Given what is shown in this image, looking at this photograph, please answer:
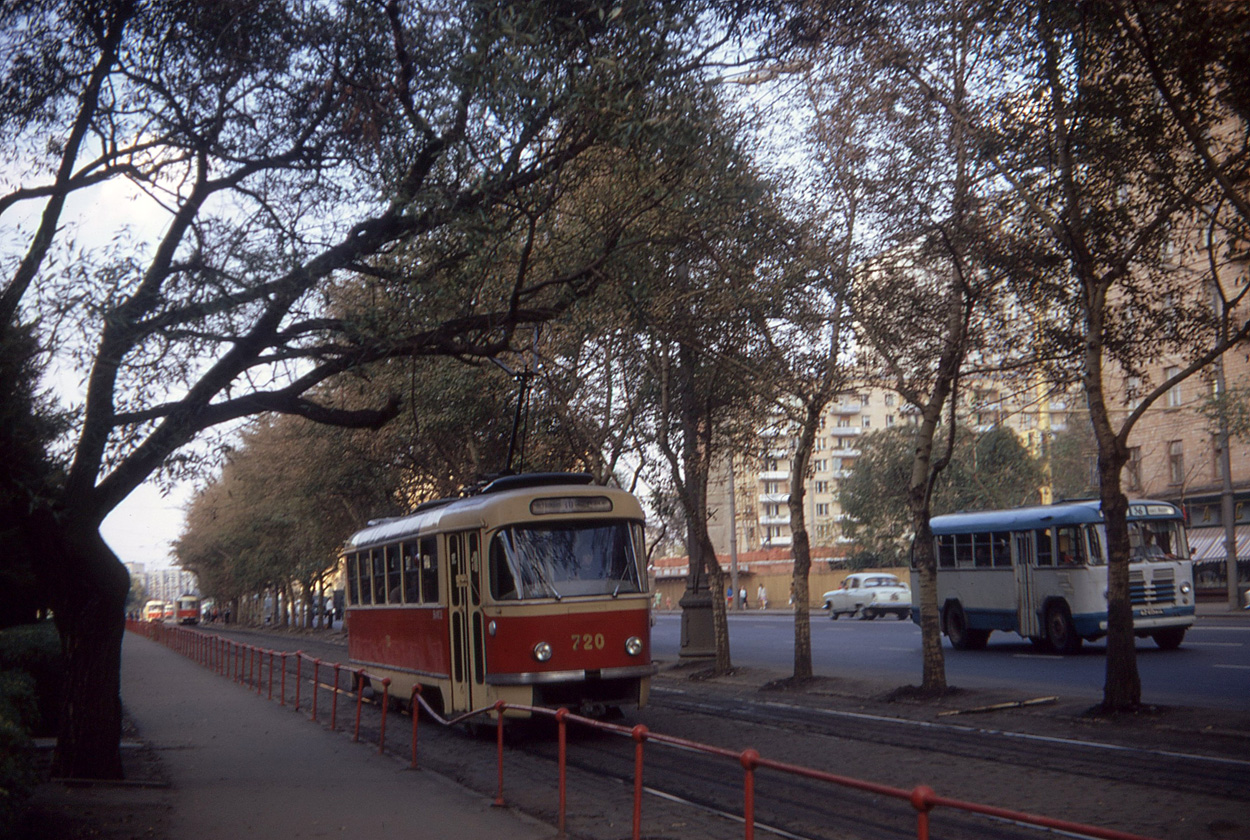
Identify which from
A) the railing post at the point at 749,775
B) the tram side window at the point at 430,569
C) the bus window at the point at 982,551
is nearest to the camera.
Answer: the railing post at the point at 749,775

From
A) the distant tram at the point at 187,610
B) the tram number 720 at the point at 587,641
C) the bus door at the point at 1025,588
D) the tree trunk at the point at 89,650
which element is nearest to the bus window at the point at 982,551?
the bus door at the point at 1025,588

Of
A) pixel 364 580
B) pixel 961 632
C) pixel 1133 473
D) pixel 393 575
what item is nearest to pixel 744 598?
pixel 1133 473

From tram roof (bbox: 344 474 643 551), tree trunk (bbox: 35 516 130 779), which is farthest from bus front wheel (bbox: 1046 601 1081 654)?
tree trunk (bbox: 35 516 130 779)

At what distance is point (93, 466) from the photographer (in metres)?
11.3

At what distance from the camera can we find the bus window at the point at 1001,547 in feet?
84.2

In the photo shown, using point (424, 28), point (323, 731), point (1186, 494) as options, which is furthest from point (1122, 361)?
point (1186, 494)

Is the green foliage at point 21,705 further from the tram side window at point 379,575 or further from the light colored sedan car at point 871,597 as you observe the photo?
the light colored sedan car at point 871,597

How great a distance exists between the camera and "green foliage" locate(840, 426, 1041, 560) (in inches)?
2114

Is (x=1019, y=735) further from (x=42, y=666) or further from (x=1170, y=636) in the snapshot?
(x=42, y=666)

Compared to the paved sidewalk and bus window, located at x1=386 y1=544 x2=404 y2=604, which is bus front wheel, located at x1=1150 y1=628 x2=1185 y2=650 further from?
the paved sidewalk

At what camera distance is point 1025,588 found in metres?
25.2

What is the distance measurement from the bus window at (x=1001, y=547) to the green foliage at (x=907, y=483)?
20.7 meters

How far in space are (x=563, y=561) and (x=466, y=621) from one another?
1.48 metres

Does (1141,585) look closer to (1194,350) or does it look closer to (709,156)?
(1194,350)
